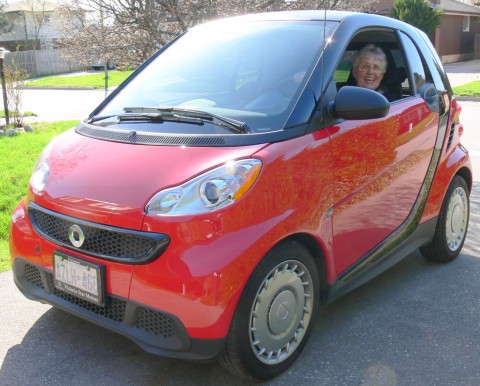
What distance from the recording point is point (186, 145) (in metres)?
2.69

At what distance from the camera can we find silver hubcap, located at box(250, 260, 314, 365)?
103 inches

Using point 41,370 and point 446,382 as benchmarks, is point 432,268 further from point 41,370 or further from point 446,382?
point 41,370

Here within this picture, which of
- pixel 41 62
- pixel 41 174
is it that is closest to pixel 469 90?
pixel 41 174

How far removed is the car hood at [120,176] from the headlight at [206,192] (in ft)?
0.12

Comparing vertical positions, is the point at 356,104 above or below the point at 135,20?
below

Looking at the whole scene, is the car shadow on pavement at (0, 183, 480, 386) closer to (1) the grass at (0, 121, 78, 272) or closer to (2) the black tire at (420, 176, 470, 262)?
(2) the black tire at (420, 176, 470, 262)

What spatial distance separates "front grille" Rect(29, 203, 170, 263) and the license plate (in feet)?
0.20

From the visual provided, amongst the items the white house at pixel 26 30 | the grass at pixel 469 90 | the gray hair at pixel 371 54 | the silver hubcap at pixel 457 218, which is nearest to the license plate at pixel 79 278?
the gray hair at pixel 371 54

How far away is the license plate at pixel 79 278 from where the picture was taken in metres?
2.53

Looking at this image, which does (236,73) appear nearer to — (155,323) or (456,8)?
(155,323)

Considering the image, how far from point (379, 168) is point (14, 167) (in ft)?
17.8

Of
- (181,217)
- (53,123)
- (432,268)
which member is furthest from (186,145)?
(53,123)

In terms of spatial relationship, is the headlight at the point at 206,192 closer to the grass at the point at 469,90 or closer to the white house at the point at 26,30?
the grass at the point at 469,90

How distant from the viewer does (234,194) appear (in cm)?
246
